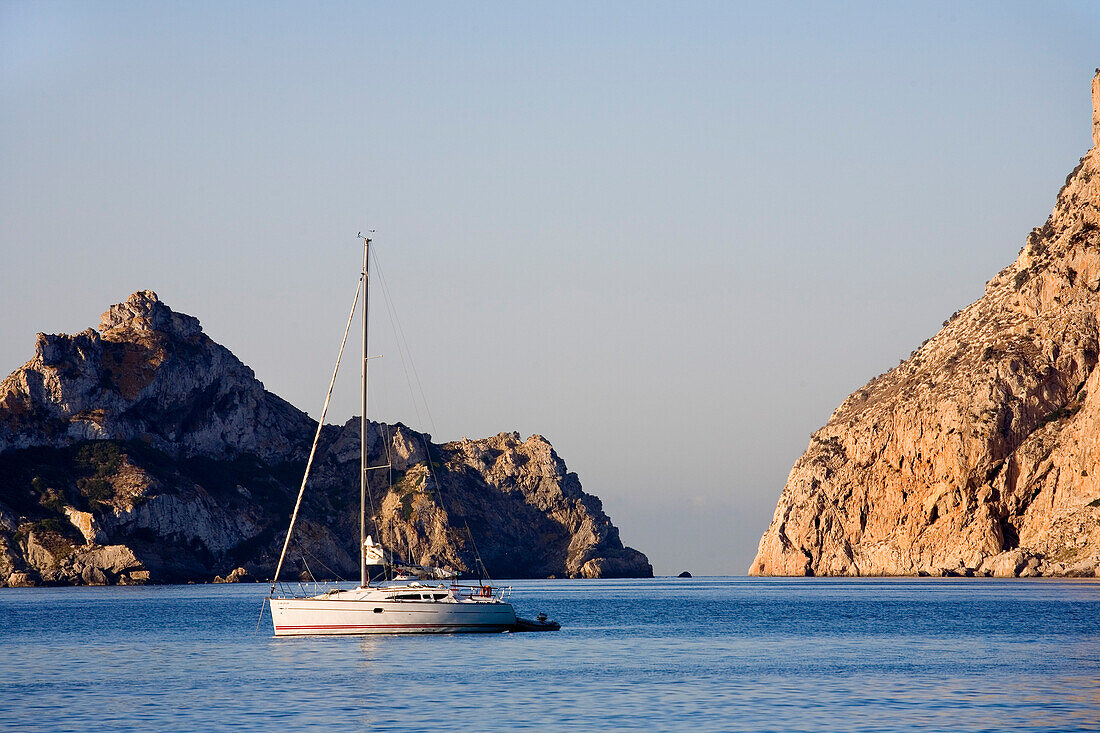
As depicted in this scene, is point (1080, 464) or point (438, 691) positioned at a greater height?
point (1080, 464)

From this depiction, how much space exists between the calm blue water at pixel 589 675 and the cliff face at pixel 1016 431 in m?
60.4

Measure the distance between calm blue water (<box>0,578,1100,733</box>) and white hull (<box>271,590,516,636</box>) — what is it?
84 centimetres

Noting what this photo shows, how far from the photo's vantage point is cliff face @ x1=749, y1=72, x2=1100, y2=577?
502 feet

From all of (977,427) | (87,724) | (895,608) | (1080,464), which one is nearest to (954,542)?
(977,427)

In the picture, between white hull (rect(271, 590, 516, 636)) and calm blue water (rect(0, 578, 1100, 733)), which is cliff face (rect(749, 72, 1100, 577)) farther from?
white hull (rect(271, 590, 516, 636))

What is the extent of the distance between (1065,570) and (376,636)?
104 m

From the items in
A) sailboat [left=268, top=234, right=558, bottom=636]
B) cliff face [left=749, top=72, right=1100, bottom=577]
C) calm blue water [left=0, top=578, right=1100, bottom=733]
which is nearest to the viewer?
calm blue water [left=0, top=578, right=1100, bottom=733]

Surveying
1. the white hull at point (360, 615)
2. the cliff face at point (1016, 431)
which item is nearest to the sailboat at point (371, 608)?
the white hull at point (360, 615)

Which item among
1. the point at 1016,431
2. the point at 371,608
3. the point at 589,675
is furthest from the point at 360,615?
the point at 1016,431

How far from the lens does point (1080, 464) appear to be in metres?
149

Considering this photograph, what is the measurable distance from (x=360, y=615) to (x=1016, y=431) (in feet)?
392

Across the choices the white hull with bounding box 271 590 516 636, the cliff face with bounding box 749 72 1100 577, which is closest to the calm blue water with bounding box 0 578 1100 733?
the white hull with bounding box 271 590 516 636

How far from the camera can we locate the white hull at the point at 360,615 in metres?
69.0

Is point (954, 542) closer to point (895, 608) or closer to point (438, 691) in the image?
point (895, 608)
